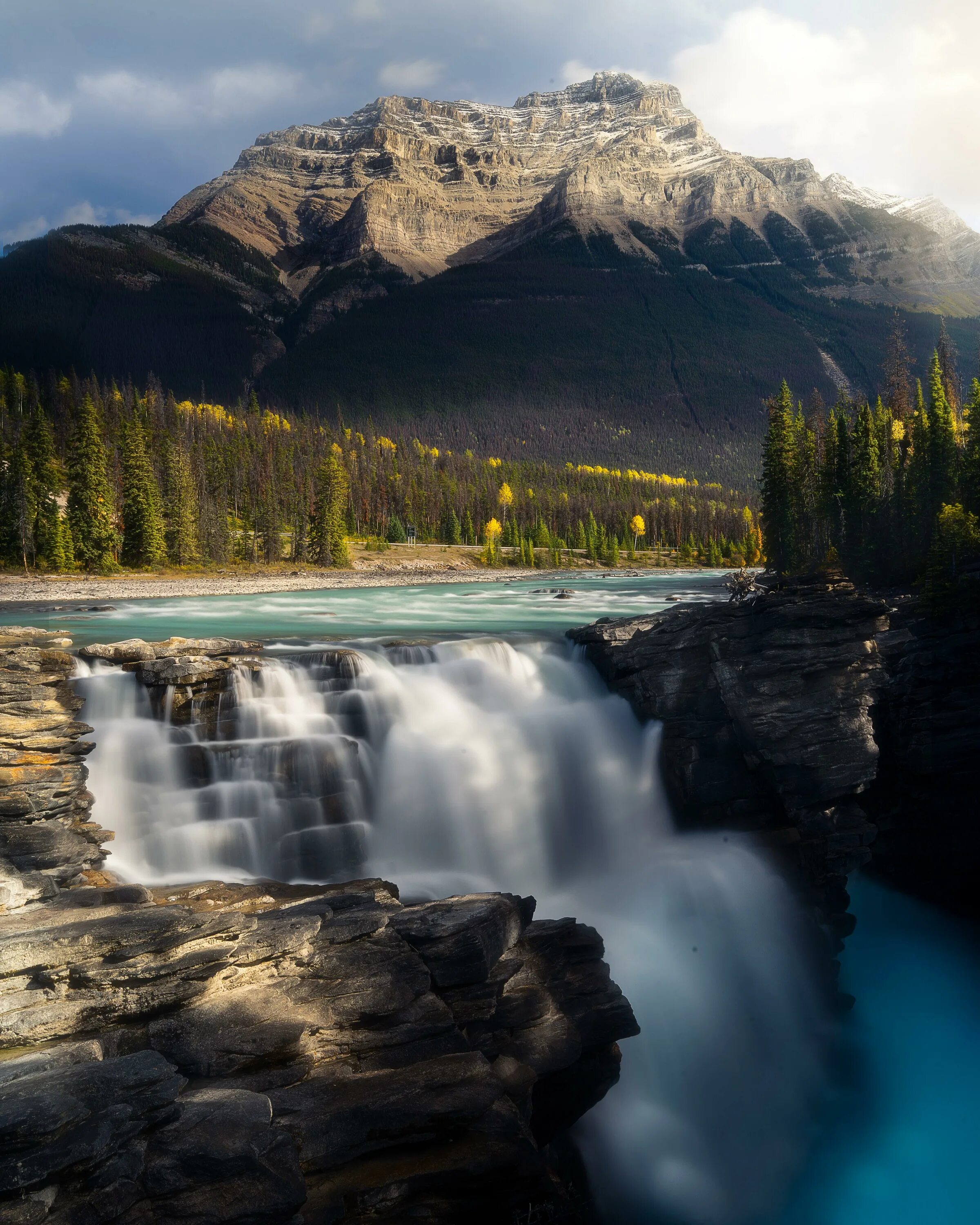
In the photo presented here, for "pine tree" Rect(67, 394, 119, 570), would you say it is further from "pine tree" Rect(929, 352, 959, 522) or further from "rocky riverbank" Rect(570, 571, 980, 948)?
"pine tree" Rect(929, 352, 959, 522)

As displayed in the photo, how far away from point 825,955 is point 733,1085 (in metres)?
5.03

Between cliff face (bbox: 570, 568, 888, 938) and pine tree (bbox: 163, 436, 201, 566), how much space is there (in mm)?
74962

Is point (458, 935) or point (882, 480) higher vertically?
point (882, 480)

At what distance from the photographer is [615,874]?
18.4m

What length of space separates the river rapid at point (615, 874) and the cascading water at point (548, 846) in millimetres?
49

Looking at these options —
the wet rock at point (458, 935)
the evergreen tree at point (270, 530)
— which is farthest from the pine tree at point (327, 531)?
the wet rock at point (458, 935)

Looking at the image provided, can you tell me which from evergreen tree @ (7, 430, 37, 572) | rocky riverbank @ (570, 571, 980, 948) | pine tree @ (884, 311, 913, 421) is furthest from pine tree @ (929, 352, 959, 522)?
evergreen tree @ (7, 430, 37, 572)

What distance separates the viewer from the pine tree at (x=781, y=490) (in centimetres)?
6419

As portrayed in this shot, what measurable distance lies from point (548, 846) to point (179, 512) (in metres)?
79.0

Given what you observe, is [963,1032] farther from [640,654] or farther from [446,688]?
[446,688]

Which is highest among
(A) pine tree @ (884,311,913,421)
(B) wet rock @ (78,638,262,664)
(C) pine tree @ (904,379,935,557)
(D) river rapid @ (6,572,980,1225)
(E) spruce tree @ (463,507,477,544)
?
(A) pine tree @ (884,311,913,421)

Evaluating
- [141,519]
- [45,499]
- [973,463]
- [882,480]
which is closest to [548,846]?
[973,463]

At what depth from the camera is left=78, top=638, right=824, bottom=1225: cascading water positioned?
1337 centimetres

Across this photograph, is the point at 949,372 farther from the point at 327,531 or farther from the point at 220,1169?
the point at 220,1169
